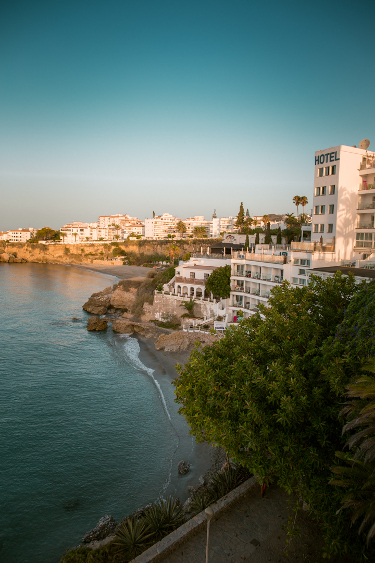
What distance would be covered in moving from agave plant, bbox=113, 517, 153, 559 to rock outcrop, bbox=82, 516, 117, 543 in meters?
2.50

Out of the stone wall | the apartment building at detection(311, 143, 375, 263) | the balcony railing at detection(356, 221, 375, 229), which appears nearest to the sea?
the stone wall

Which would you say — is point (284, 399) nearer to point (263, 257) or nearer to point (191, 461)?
point (191, 461)

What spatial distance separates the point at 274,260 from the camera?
1372 inches

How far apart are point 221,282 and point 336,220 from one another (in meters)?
13.2

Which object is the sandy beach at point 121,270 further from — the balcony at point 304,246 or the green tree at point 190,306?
the balcony at point 304,246

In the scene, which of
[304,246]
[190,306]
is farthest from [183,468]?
[190,306]

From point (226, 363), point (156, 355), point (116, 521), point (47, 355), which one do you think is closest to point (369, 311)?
point (226, 363)

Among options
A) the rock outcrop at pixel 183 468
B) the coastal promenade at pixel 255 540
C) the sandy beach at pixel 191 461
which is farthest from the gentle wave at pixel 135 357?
the coastal promenade at pixel 255 540

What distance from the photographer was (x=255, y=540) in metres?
11.0

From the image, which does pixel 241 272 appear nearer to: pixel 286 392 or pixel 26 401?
pixel 26 401

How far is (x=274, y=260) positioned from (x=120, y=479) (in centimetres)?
2362

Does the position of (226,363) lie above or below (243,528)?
above

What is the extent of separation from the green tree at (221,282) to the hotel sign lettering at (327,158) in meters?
14.1

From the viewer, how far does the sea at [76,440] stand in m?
16.2
